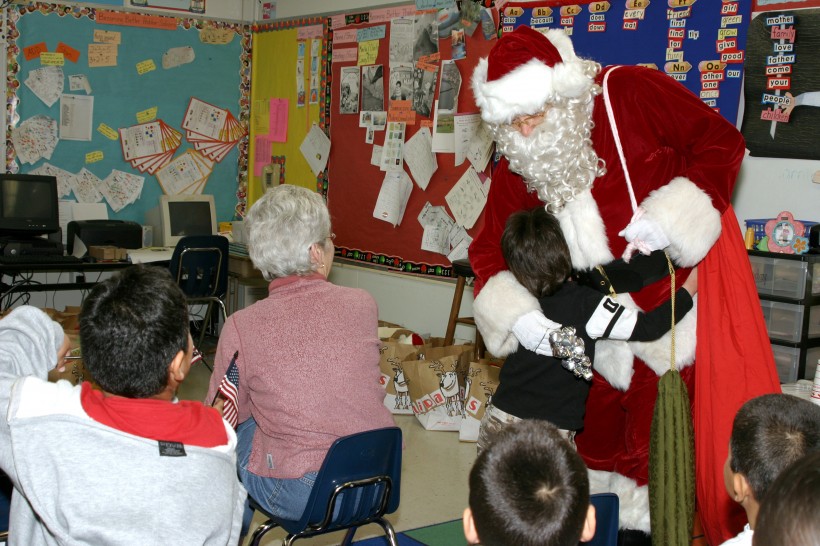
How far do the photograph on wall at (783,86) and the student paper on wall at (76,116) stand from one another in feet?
13.9

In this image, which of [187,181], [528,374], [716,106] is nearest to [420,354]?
[716,106]


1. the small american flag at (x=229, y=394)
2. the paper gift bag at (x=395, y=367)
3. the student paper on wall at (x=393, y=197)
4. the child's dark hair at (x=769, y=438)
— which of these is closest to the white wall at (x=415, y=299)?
the student paper on wall at (x=393, y=197)

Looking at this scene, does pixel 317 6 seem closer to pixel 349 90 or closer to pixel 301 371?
pixel 349 90

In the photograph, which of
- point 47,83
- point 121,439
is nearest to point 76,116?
point 47,83

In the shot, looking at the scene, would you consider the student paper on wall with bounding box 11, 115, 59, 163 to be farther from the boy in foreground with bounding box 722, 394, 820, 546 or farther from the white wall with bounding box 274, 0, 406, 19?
the boy in foreground with bounding box 722, 394, 820, 546

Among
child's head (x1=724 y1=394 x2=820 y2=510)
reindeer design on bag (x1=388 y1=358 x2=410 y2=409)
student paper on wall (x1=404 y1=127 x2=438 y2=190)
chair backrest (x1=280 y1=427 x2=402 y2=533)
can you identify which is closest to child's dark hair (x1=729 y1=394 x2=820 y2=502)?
child's head (x1=724 y1=394 x2=820 y2=510)

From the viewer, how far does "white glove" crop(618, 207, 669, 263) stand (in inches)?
83.4

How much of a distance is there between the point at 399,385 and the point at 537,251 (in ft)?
7.66

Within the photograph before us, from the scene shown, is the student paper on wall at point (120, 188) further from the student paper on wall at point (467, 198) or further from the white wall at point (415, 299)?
the student paper on wall at point (467, 198)

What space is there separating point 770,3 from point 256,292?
155 inches

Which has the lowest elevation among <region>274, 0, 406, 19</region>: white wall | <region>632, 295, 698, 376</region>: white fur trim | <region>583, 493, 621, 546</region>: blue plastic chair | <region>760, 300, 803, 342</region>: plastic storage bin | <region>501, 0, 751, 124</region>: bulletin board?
<region>583, 493, 621, 546</region>: blue plastic chair

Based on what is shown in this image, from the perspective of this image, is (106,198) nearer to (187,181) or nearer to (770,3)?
(187,181)

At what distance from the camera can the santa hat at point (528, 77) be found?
2229mm

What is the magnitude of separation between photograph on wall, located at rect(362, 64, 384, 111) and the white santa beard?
10.3 feet
